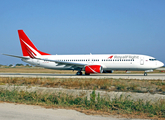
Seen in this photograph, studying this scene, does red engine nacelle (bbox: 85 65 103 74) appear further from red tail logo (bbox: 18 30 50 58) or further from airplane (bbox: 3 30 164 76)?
red tail logo (bbox: 18 30 50 58)

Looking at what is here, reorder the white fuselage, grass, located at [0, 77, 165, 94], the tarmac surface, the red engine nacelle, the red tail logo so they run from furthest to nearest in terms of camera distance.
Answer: the red tail logo → the white fuselage → the red engine nacelle → grass, located at [0, 77, 165, 94] → the tarmac surface

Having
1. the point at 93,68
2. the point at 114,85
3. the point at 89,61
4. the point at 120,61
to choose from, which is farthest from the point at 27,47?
the point at 114,85

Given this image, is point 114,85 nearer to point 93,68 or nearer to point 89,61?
point 93,68

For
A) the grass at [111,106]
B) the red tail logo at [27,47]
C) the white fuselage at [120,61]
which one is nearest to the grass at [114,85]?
the grass at [111,106]

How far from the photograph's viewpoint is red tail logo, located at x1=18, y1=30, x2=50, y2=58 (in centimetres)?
3769

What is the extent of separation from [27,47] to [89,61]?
40.9 feet

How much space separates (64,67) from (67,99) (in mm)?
24610

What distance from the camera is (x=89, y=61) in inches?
1357

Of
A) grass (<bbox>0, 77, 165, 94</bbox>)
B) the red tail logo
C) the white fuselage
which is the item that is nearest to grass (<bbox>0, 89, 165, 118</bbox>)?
grass (<bbox>0, 77, 165, 94</bbox>)

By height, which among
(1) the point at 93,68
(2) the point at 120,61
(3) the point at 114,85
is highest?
(2) the point at 120,61

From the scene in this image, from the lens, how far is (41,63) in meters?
37.5

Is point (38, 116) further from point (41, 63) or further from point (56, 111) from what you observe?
point (41, 63)

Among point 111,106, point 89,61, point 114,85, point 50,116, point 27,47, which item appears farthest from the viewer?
point 27,47

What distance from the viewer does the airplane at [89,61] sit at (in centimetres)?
3206
